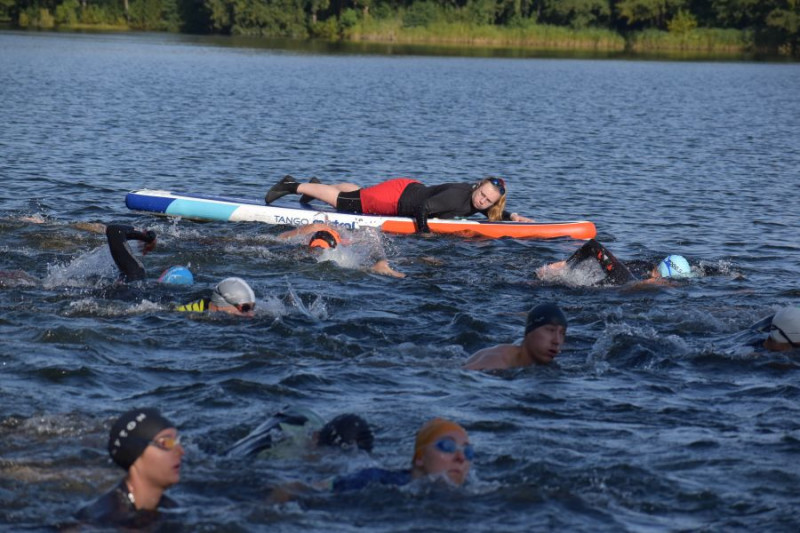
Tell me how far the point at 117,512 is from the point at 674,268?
892cm

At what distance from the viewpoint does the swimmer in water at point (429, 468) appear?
6.69 metres

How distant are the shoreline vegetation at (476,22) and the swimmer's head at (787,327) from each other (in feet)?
223

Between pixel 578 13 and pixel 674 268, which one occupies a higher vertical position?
pixel 578 13

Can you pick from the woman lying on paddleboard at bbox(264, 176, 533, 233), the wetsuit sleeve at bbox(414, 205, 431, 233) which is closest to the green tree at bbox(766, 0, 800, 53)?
the woman lying on paddleboard at bbox(264, 176, 533, 233)

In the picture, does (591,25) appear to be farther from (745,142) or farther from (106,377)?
(106,377)

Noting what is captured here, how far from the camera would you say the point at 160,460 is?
245 inches

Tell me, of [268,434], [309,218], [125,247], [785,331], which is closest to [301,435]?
[268,434]

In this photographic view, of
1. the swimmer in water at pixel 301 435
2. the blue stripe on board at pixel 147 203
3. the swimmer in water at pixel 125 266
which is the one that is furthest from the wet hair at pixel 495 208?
the swimmer in water at pixel 301 435

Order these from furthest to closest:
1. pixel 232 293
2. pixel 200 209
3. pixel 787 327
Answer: pixel 200 209, pixel 232 293, pixel 787 327

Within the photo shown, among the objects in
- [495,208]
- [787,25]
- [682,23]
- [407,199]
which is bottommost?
[495,208]

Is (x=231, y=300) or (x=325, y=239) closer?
(x=231, y=300)

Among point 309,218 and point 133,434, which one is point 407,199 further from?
point 133,434

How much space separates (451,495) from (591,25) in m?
82.3

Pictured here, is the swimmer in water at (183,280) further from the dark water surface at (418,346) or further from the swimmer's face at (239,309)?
the dark water surface at (418,346)
